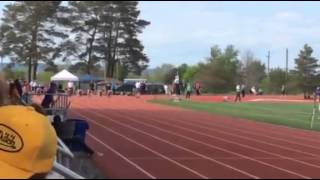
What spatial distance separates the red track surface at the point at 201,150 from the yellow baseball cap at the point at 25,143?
15.8ft

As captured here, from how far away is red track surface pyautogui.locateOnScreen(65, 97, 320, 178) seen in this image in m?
8.88

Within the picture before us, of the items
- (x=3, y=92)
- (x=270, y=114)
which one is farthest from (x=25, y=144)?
(x=270, y=114)

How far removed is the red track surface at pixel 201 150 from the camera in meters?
8.88

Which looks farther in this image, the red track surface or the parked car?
the parked car

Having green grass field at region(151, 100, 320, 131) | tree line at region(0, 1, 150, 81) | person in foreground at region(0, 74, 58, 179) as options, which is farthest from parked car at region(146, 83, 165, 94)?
person in foreground at region(0, 74, 58, 179)

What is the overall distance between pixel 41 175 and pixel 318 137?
14.3 m

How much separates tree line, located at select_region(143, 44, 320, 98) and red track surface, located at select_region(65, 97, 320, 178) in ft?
54.7

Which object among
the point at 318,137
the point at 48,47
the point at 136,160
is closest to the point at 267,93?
the point at 48,47

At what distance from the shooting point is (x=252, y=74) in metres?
55.9

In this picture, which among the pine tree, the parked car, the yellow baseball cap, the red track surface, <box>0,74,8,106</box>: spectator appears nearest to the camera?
the yellow baseball cap

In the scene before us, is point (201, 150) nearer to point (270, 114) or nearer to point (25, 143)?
point (25, 143)

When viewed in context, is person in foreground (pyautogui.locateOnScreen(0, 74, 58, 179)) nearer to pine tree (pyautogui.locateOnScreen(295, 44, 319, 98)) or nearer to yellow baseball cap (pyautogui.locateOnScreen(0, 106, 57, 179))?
yellow baseball cap (pyautogui.locateOnScreen(0, 106, 57, 179))

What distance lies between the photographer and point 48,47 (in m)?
59.3

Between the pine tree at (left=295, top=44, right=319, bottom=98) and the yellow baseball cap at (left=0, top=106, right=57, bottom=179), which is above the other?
the pine tree at (left=295, top=44, right=319, bottom=98)
